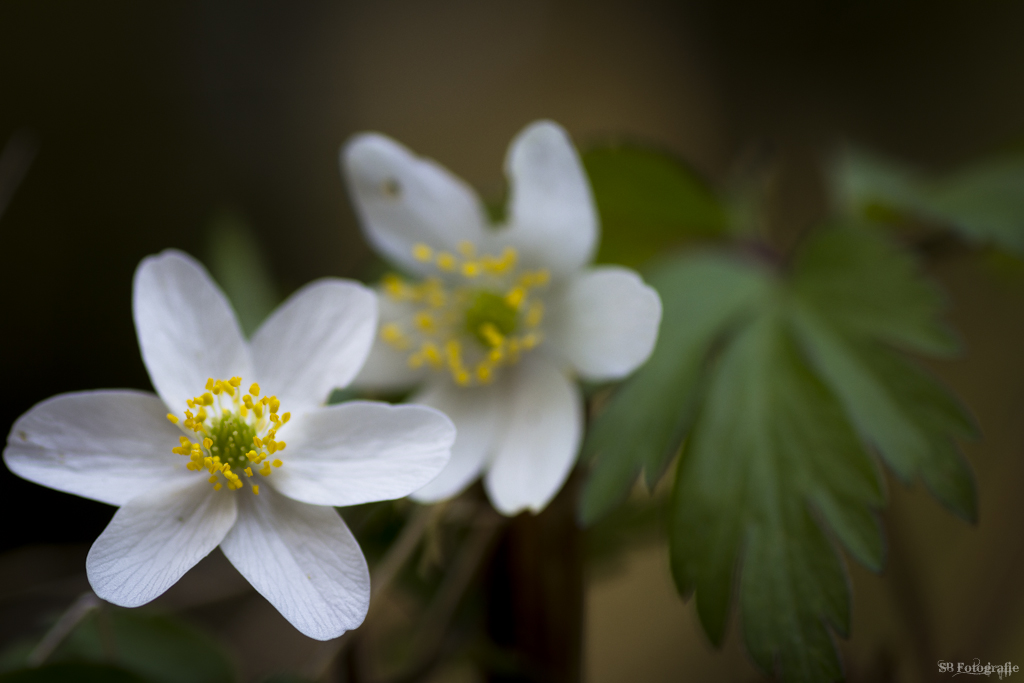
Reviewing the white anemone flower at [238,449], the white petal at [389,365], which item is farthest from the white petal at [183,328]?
the white petal at [389,365]

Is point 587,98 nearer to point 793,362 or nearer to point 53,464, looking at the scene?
point 793,362

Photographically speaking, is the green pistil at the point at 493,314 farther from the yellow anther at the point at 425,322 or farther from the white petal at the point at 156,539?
the white petal at the point at 156,539

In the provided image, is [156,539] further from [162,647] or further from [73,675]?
[162,647]

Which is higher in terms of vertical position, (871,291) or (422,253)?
(422,253)

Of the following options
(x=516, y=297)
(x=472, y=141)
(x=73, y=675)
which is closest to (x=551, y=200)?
(x=516, y=297)

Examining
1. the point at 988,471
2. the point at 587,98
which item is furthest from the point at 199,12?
the point at 988,471

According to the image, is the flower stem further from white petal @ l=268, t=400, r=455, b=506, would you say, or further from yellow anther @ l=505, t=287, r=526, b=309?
yellow anther @ l=505, t=287, r=526, b=309
